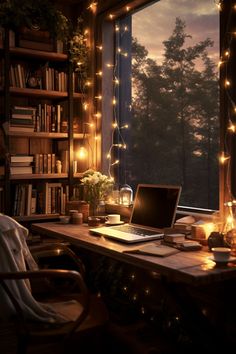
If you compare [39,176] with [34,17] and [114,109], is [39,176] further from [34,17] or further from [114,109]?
[34,17]

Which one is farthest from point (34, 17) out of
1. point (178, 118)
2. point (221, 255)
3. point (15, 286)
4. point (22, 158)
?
point (221, 255)

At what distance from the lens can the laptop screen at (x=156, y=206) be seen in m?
2.61

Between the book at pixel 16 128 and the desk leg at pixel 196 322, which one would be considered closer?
the desk leg at pixel 196 322

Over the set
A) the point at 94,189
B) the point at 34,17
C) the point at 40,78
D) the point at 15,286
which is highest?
the point at 34,17

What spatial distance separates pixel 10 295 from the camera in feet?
6.07

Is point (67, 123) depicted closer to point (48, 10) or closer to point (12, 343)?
point (48, 10)

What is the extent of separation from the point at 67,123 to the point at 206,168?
1.38 meters

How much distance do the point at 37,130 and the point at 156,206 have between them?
4.57 feet

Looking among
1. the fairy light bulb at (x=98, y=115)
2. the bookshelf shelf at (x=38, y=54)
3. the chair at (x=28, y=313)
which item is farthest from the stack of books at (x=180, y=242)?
the bookshelf shelf at (x=38, y=54)

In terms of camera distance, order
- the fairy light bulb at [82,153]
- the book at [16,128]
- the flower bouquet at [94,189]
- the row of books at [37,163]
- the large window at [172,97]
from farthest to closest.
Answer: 1. the fairy light bulb at [82,153]
2. the row of books at [37,163]
3. the book at [16,128]
4. the flower bouquet at [94,189]
5. the large window at [172,97]

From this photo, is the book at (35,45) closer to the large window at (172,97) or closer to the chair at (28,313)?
the large window at (172,97)

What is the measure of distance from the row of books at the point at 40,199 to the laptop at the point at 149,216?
0.96m

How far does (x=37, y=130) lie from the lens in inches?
142

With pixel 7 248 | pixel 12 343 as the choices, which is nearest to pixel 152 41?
pixel 7 248
